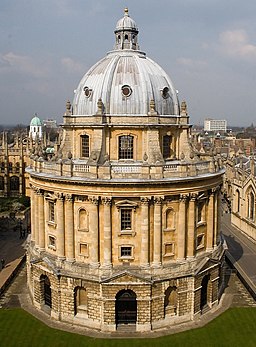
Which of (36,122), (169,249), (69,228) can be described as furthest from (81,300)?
(36,122)

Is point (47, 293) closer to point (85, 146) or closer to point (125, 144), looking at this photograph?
point (85, 146)

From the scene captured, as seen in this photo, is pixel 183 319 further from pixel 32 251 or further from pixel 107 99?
pixel 107 99

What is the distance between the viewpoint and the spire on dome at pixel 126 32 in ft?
144

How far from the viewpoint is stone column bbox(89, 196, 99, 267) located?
36.2m

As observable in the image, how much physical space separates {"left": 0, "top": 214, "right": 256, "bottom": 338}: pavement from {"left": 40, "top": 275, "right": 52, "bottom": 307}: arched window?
3.93 feet

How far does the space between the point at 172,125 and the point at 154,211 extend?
8.95m

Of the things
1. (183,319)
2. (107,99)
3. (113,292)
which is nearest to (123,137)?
(107,99)

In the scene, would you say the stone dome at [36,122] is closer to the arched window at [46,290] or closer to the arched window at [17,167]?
the arched window at [17,167]

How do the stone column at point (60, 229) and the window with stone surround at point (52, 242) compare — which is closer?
the stone column at point (60, 229)

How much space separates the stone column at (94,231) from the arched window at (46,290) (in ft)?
20.6

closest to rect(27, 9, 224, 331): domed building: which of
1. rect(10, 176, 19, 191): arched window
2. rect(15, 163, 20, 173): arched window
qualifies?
rect(15, 163, 20, 173): arched window

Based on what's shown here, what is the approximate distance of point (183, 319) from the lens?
38.3 metres

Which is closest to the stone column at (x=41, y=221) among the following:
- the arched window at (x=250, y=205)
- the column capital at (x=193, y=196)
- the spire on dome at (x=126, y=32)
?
the column capital at (x=193, y=196)

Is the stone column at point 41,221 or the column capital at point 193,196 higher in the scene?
the column capital at point 193,196
